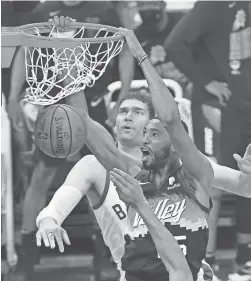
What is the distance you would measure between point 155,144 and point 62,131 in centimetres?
44

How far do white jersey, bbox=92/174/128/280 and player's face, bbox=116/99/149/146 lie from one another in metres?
0.25

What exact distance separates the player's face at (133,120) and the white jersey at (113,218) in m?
0.25

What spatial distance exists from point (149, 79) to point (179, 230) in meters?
0.71

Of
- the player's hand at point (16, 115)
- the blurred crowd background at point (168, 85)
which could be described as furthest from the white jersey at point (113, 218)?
the player's hand at point (16, 115)

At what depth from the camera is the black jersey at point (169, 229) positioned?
3.09 m

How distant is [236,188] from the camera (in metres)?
3.55

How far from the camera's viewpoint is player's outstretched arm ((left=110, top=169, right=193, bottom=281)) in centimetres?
247

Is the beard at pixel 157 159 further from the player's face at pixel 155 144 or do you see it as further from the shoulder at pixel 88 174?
the shoulder at pixel 88 174

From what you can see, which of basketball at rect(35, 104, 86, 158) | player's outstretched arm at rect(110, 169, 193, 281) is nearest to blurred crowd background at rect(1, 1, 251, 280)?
basketball at rect(35, 104, 86, 158)

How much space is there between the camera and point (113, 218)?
11.3 feet

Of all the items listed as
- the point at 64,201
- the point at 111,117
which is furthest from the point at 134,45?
the point at 111,117

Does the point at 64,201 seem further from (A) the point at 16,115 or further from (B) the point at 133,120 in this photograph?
(A) the point at 16,115

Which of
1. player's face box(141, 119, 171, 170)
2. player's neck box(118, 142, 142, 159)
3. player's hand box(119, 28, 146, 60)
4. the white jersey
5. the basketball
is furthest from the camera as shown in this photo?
player's neck box(118, 142, 142, 159)

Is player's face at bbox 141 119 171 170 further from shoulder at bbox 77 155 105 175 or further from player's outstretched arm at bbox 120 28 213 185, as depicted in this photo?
shoulder at bbox 77 155 105 175
